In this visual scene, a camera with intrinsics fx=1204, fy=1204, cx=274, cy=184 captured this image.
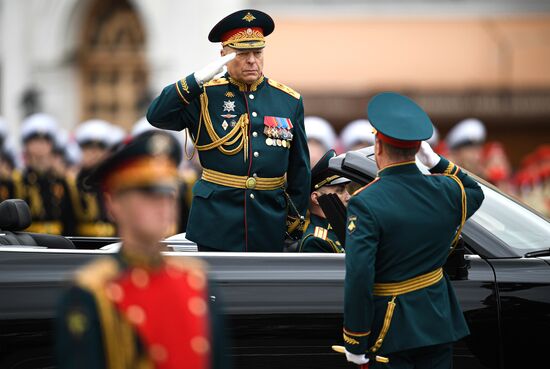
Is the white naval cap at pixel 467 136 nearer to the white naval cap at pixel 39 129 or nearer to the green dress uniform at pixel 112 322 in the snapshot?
the white naval cap at pixel 39 129

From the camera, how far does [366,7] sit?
22.2 metres

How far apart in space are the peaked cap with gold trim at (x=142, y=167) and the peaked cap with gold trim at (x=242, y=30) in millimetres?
2416

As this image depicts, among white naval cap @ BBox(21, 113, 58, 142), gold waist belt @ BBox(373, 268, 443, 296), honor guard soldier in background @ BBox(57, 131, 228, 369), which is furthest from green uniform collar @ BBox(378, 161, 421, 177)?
white naval cap @ BBox(21, 113, 58, 142)

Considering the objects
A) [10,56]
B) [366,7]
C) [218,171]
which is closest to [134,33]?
[10,56]

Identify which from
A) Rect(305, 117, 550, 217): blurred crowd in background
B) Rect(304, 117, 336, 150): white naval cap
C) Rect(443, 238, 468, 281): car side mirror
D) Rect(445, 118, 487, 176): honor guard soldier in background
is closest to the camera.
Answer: Rect(443, 238, 468, 281): car side mirror

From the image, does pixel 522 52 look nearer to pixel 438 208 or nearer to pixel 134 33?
pixel 134 33

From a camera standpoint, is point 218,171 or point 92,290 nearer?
point 92,290

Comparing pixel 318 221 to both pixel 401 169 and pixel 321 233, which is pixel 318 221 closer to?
pixel 321 233

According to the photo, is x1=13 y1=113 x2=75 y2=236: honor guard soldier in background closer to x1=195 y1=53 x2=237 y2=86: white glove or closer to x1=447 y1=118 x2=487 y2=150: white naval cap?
x1=447 y1=118 x2=487 y2=150: white naval cap

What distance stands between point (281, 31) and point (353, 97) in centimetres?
188

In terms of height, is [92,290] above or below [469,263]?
above

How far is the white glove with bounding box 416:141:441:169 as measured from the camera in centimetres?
452

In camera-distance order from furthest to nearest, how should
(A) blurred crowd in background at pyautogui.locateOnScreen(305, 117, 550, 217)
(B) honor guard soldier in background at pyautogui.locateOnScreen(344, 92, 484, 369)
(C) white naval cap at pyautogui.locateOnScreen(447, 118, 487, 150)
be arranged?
(C) white naval cap at pyautogui.locateOnScreen(447, 118, 487, 150)
(A) blurred crowd in background at pyautogui.locateOnScreen(305, 117, 550, 217)
(B) honor guard soldier in background at pyautogui.locateOnScreen(344, 92, 484, 369)

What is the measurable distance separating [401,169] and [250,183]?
3.83 ft
